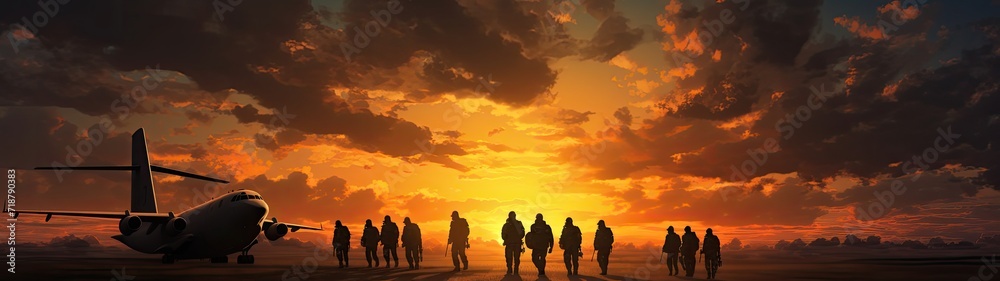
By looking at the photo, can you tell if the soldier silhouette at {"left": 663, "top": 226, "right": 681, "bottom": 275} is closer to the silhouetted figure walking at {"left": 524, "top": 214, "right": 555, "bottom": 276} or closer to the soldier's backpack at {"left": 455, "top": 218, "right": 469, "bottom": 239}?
the silhouetted figure walking at {"left": 524, "top": 214, "right": 555, "bottom": 276}

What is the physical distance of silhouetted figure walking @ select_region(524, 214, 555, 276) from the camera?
24500mm

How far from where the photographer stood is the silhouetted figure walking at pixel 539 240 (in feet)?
80.4

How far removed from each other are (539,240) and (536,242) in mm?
134

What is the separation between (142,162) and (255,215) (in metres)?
21.1

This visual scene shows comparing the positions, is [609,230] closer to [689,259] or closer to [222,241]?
[689,259]

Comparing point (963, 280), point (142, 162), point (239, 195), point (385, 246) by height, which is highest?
point (142, 162)

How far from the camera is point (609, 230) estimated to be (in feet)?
86.6

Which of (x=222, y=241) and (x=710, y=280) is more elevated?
(x=222, y=241)

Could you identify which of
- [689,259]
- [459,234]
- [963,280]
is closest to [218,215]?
[459,234]

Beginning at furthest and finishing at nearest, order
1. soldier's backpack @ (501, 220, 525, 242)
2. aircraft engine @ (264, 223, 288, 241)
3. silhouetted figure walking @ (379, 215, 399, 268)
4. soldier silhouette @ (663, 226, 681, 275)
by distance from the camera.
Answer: aircraft engine @ (264, 223, 288, 241) < silhouetted figure walking @ (379, 215, 399, 268) < soldier silhouette @ (663, 226, 681, 275) < soldier's backpack @ (501, 220, 525, 242)

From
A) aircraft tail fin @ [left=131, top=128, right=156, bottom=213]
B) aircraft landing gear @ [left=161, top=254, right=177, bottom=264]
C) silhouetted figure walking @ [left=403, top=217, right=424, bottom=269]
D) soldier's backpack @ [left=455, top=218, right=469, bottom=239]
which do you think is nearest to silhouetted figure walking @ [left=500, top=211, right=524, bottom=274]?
soldier's backpack @ [left=455, top=218, right=469, bottom=239]

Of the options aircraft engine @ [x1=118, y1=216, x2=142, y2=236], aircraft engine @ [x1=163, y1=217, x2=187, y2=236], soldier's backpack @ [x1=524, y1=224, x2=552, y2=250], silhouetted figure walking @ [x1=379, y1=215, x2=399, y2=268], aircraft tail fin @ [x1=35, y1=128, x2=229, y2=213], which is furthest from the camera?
aircraft tail fin @ [x1=35, y1=128, x2=229, y2=213]

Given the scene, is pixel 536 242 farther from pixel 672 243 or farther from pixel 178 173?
pixel 178 173

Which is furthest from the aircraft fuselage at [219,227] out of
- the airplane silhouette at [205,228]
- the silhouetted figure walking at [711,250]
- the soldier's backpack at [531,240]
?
the silhouetted figure walking at [711,250]
